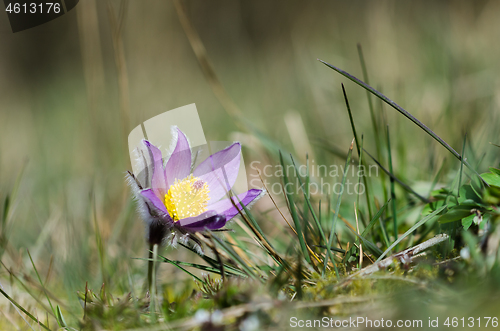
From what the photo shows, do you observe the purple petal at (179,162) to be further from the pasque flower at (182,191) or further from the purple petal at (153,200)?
the purple petal at (153,200)

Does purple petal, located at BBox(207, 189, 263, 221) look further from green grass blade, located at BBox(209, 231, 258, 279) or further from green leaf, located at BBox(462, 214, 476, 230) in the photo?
green leaf, located at BBox(462, 214, 476, 230)

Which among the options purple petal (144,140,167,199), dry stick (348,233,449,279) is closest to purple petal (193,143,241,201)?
purple petal (144,140,167,199)

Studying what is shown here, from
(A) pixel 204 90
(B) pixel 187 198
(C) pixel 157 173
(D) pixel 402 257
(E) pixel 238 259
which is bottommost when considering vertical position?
(D) pixel 402 257

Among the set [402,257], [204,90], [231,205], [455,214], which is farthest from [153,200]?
[204,90]

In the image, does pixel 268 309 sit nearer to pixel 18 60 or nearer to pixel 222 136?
pixel 222 136

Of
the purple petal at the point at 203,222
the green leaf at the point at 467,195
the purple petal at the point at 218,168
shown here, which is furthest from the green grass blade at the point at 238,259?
the green leaf at the point at 467,195

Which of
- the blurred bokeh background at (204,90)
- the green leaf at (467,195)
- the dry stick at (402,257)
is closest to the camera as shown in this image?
the dry stick at (402,257)

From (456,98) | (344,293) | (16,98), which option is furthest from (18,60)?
(344,293)

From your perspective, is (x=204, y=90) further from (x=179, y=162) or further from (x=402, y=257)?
(x=402, y=257)
